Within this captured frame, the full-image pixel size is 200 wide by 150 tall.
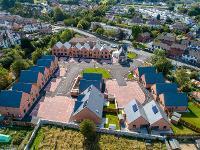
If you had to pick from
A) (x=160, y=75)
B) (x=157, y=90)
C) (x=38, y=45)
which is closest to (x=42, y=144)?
(x=157, y=90)

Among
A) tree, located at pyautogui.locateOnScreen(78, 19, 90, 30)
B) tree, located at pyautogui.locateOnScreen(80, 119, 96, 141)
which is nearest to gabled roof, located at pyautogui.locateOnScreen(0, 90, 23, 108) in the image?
tree, located at pyautogui.locateOnScreen(80, 119, 96, 141)

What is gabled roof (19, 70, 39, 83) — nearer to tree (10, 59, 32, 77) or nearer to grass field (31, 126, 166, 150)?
tree (10, 59, 32, 77)

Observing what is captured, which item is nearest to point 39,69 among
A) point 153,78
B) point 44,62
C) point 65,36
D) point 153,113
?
point 44,62

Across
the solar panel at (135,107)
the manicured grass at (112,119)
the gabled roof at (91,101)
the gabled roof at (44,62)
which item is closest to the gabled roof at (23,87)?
the gabled roof at (91,101)

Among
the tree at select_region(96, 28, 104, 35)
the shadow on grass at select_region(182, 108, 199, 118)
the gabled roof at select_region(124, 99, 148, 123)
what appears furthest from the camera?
the tree at select_region(96, 28, 104, 35)

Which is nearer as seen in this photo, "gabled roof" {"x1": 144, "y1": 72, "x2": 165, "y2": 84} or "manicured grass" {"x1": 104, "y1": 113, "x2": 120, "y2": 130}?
"manicured grass" {"x1": 104, "y1": 113, "x2": 120, "y2": 130}

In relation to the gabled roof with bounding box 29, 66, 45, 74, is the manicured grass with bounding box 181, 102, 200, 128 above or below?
below

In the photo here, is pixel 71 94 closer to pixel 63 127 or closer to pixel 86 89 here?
pixel 86 89

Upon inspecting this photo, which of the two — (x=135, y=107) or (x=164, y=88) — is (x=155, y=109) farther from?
(x=164, y=88)
